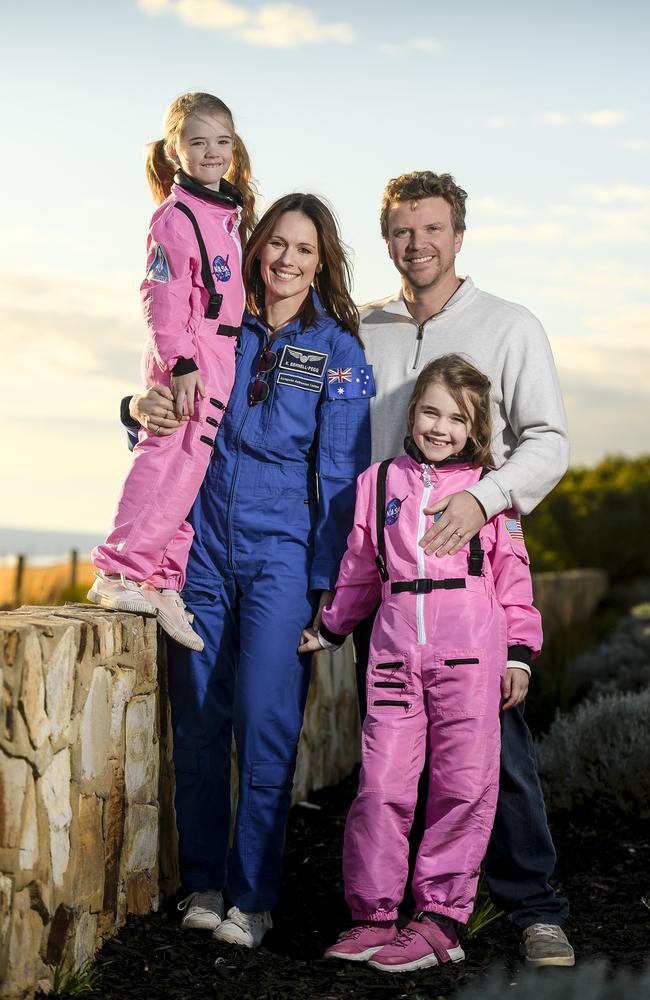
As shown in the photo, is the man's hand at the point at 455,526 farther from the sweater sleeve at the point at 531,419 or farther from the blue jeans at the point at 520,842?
the blue jeans at the point at 520,842

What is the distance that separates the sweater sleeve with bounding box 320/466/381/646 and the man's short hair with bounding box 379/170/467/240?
0.97 metres

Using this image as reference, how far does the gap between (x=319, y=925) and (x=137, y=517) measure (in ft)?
5.64

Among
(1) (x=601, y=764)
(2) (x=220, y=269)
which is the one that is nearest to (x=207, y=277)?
(2) (x=220, y=269)

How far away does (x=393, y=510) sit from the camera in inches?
150

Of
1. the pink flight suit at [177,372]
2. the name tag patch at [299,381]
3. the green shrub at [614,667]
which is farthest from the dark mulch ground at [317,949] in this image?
the green shrub at [614,667]

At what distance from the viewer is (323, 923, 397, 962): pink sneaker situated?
12.2 ft

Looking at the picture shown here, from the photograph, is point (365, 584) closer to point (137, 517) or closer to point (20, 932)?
point (137, 517)

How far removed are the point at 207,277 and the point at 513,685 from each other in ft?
5.76

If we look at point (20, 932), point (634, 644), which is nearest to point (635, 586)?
point (634, 644)

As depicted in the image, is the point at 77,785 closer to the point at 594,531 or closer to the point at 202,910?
the point at 202,910

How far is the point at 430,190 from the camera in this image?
159 inches

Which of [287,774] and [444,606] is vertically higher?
[444,606]

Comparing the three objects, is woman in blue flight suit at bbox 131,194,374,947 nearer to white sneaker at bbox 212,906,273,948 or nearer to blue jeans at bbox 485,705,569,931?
white sneaker at bbox 212,906,273,948

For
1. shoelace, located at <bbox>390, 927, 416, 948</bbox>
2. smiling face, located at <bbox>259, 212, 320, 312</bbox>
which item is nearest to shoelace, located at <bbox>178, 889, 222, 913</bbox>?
shoelace, located at <bbox>390, 927, 416, 948</bbox>
